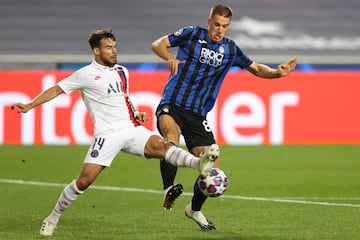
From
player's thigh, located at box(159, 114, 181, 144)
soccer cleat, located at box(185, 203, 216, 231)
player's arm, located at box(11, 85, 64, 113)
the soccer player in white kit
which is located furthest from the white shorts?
soccer cleat, located at box(185, 203, 216, 231)

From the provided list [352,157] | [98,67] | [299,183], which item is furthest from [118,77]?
[352,157]

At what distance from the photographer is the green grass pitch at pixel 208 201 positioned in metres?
8.56

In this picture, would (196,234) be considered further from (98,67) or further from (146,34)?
(146,34)

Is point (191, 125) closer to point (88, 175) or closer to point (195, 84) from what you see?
point (195, 84)

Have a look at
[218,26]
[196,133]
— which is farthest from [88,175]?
[218,26]

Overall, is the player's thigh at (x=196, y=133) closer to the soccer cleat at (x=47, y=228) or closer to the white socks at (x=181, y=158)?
the white socks at (x=181, y=158)

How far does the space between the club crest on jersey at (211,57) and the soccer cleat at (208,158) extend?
1468 mm

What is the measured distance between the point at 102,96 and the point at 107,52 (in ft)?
1.20

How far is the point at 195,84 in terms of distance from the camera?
8914 mm

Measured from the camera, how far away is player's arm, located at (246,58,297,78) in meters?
8.81

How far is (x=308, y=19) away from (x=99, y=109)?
1392cm

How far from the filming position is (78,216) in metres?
9.61

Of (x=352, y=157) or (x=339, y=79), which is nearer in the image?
(x=352, y=157)

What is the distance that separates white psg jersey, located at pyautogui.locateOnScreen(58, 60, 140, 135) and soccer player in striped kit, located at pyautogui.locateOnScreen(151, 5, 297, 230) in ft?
1.70
